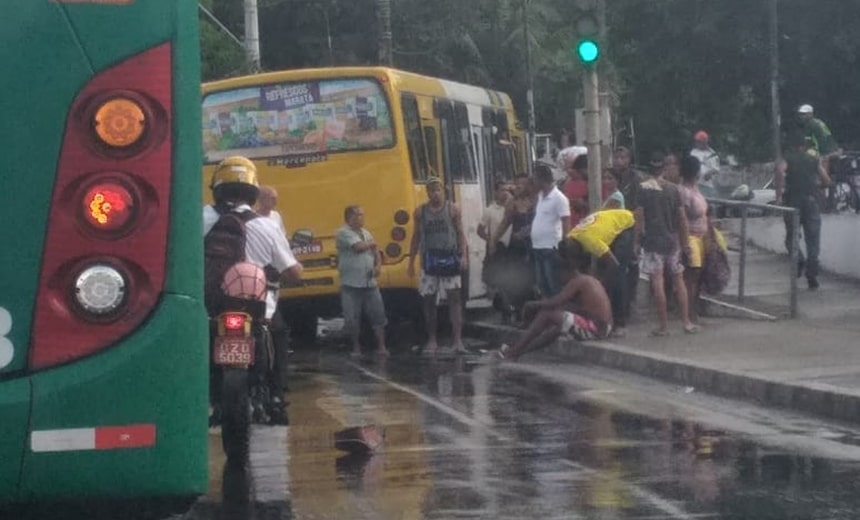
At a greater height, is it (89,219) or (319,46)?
(319,46)

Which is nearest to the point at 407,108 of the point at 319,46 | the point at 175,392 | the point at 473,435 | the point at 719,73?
the point at 473,435

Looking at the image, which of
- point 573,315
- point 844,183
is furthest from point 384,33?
point 573,315

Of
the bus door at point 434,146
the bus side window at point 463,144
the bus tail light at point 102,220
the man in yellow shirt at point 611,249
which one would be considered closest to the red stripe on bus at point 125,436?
the bus tail light at point 102,220

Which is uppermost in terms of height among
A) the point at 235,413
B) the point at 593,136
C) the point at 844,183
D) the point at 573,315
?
the point at 593,136

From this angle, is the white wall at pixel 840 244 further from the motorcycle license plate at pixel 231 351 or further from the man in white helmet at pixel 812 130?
the motorcycle license plate at pixel 231 351

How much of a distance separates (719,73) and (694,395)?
26.4 metres

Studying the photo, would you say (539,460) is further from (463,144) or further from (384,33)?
(384,33)

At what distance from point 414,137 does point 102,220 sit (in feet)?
55.7

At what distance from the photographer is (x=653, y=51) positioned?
4038 centimetres

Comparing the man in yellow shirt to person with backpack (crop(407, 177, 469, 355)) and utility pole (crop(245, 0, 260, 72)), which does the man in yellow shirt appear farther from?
utility pole (crop(245, 0, 260, 72))

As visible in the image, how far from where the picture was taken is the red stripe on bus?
461 cm

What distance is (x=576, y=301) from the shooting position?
1773 centimetres

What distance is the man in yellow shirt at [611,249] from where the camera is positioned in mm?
17391

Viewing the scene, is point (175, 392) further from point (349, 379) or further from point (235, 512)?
point (349, 379)
